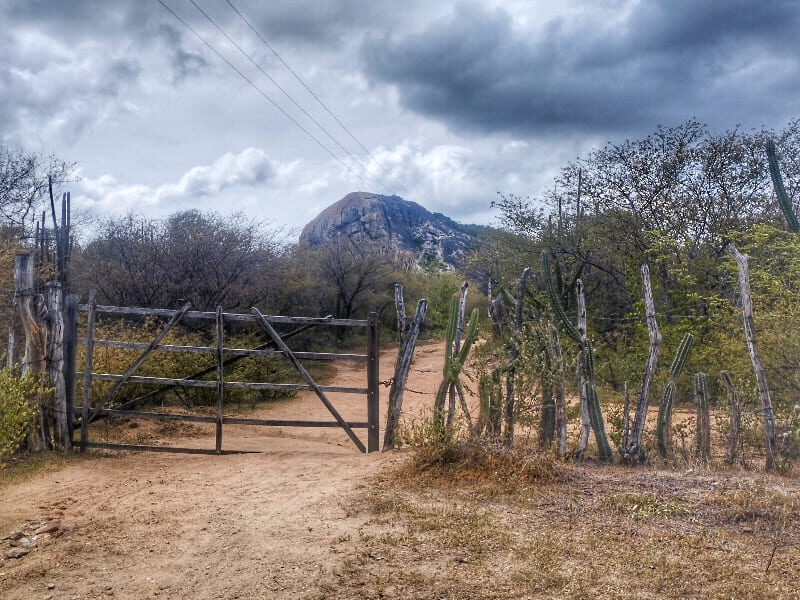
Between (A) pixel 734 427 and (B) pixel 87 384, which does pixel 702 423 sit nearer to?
(A) pixel 734 427

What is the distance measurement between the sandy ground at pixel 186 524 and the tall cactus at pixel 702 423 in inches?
143

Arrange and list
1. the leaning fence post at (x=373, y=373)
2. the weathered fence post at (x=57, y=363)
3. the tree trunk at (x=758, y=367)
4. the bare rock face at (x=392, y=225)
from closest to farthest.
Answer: the tree trunk at (x=758, y=367)
the weathered fence post at (x=57, y=363)
the leaning fence post at (x=373, y=373)
the bare rock face at (x=392, y=225)

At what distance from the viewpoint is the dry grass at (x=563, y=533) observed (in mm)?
4262

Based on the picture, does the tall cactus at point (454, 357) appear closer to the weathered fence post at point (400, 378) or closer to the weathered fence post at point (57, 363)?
the weathered fence post at point (400, 378)

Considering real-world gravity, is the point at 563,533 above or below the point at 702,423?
below

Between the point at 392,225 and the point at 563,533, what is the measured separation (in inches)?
3439

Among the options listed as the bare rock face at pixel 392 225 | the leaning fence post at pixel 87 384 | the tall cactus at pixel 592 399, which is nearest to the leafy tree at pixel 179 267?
the leaning fence post at pixel 87 384

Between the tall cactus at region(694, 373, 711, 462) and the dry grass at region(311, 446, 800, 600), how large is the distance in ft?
2.06

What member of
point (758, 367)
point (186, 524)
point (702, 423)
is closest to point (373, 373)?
point (186, 524)

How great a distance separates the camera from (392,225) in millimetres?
91688

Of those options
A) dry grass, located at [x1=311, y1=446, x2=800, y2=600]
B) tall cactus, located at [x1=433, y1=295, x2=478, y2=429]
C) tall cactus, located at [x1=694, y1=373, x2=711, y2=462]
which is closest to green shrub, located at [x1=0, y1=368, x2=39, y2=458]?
dry grass, located at [x1=311, y1=446, x2=800, y2=600]

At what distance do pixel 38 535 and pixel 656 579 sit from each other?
4.78m

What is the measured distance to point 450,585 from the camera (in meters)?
4.26

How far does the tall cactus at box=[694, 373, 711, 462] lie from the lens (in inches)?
308
